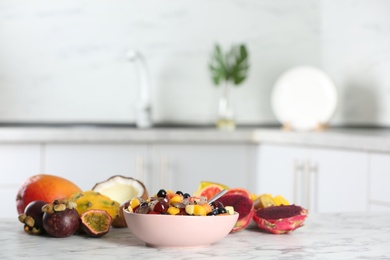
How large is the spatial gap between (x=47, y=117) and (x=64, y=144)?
2.02 feet

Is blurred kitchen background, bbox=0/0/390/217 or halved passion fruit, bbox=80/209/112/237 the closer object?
halved passion fruit, bbox=80/209/112/237

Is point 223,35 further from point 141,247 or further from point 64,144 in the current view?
point 141,247

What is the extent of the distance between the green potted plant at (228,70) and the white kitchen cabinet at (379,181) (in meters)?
1.23

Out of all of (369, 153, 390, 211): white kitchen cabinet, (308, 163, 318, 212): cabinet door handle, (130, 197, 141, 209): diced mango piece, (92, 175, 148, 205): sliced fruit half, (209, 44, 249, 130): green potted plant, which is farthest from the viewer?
(209, 44, 249, 130): green potted plant

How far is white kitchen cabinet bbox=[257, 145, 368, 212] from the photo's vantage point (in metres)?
3.17

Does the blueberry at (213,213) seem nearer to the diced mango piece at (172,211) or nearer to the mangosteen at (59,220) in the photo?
the diced mango piece at (172,211)

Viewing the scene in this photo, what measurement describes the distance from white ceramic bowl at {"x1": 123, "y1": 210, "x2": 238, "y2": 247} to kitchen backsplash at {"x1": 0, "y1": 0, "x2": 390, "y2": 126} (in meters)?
2.97

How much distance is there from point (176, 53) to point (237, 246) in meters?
3.18

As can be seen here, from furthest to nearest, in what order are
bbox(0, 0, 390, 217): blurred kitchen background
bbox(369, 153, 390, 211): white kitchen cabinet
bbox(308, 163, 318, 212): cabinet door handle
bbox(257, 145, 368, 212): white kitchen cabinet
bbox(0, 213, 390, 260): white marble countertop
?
bbox(0, 0, 390, 217): blurred kitchen background → bbox(308, 163, 318, 212): cabinet door handle → bbox(257, 145, 368, 212): white kitchen cabinet → bbox(369, 153, 390, 211): white kitchen cabinet → bbox(0, 213, 390, 260): white marble countertop

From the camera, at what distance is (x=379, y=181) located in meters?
3.01

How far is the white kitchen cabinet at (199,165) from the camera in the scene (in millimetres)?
3762

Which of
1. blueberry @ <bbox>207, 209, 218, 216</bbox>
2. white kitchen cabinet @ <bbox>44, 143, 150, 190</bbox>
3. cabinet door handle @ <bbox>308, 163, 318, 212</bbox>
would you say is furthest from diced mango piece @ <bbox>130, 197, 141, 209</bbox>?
white kitchen cabinet @ <bbox>44, 143, 150, 190</bbox>

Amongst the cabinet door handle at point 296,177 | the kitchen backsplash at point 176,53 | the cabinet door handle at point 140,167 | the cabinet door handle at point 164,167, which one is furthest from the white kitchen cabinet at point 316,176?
the kitchen backsplash at point 176,53

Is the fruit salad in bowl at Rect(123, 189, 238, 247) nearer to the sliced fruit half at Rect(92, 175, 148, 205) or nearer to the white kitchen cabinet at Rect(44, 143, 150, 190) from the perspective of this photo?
the sliced fruit half at Rect(92, 175, 148, 205)
